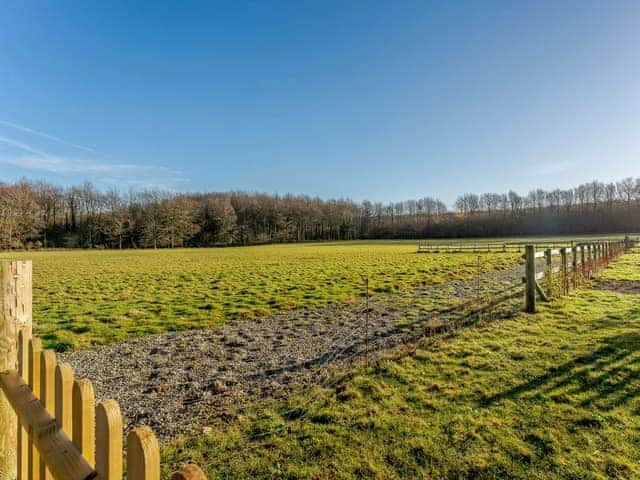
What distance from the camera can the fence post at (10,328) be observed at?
1.99 m

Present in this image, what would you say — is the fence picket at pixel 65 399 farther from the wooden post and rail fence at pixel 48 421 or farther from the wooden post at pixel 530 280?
the wooden post at pixel 530 280

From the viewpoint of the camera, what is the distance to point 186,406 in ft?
12.9

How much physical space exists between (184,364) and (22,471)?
350 centimetres

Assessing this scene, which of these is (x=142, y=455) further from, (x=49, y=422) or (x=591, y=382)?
(x=591, y=382)

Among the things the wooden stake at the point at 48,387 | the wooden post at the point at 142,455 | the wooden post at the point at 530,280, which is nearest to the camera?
the wooden post at the point at 142,455

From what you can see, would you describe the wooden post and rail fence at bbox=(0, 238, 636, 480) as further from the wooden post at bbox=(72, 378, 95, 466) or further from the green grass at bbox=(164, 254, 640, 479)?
the green grass at bbox=(164, 254, 640, 479)

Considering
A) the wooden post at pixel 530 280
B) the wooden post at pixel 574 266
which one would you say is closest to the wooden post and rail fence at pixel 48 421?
the wooden post at pixel 530 280

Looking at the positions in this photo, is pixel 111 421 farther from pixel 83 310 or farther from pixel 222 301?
pixel 83 310

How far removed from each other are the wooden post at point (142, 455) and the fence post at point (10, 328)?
5.29ft

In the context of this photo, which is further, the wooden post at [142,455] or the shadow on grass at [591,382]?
the shadow on grass at [591,382]

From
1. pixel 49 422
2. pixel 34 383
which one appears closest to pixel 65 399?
pixel 49 422

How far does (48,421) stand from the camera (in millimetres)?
1603

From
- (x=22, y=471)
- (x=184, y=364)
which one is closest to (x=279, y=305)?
(x=184, y=364)

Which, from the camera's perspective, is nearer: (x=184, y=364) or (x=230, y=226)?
(x=184, y=364)
